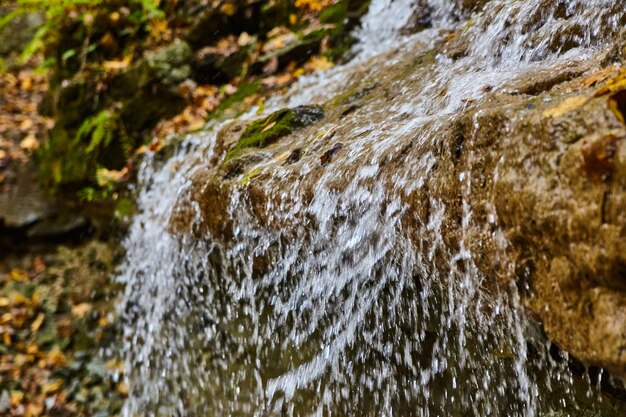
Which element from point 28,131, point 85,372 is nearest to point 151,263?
point 85,372

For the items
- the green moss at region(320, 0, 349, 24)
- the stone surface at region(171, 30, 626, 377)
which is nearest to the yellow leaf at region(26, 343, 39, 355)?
the stone surface at region(171, 30, 626, 377)

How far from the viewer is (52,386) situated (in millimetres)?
4801

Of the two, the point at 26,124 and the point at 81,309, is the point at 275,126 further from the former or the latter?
the point at 26,124

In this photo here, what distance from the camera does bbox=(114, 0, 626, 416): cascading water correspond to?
2.11 metres

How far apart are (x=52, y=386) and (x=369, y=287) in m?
4.02

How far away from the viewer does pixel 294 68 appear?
5469 millimetres

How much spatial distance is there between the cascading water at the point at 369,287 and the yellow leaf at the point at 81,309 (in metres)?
1.60

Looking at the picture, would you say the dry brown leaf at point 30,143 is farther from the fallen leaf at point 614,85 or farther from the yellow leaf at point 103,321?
the fallen leaf at point 614,85

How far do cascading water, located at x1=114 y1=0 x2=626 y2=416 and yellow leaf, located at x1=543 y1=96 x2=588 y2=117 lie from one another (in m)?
0.37

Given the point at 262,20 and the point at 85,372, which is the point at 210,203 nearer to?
the point at 85,372

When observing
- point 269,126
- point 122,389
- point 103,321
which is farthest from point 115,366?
point 269,126

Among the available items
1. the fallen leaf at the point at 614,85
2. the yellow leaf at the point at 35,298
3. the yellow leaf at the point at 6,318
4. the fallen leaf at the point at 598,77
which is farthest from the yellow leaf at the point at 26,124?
the fallen leaf at the point at 614,85

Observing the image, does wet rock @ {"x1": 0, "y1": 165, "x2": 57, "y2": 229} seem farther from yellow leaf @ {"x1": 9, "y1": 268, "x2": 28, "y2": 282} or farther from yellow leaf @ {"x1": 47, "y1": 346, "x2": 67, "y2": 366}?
yellow leaf @ {"x1": 47, "y1": 346, "x2": 67, "y2": 366}

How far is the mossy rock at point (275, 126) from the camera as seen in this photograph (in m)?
3.61
